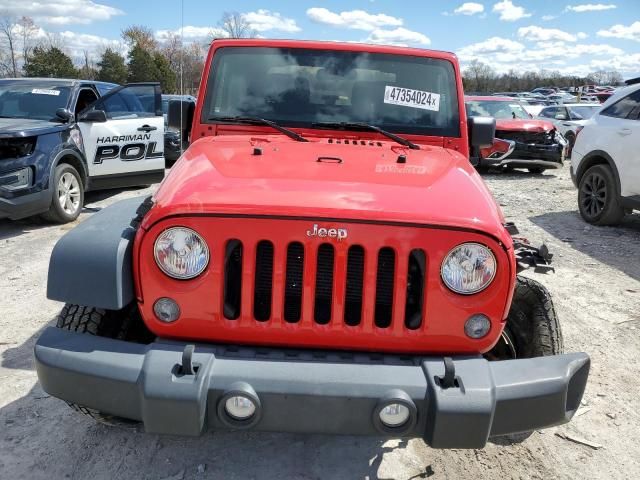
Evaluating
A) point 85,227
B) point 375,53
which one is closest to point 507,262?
point 85,227

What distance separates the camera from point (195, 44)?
4.01 metres

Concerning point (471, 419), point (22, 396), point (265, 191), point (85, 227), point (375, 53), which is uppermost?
point (375, 53)

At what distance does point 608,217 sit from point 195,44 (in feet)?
19.2

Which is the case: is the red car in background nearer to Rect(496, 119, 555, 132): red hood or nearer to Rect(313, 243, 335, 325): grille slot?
Rect(496, 119, 555, 132): red hood

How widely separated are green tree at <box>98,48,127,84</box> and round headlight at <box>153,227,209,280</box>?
3672cm

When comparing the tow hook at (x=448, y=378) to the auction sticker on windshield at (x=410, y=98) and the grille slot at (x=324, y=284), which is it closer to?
the grille slot at (x=324, y=284)

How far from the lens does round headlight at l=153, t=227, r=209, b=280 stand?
2146mm

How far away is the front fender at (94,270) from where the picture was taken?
2143 millimetres

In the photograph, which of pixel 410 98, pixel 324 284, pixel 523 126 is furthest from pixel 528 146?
pixel 324 284

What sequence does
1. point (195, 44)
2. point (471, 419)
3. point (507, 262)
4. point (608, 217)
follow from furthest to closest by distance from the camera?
point (608, 217)
point (195, 44)
point (507, 262)
point (471, 419)

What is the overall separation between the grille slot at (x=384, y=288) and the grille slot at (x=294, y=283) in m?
0.31

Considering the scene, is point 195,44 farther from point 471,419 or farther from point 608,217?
point 608,217

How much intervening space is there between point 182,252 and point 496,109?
12402 mm

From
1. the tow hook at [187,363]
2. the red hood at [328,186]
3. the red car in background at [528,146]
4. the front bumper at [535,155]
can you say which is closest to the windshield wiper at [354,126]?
the red hood at [328,186]
